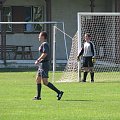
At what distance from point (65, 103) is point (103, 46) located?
14741 mm

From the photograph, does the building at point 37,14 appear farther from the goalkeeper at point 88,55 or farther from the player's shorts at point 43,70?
the player's shorts at point 43,70

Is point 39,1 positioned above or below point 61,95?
above

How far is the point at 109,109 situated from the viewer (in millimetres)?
14570

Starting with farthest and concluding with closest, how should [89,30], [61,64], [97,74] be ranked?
[61,64]
[89,30]
[97,74]

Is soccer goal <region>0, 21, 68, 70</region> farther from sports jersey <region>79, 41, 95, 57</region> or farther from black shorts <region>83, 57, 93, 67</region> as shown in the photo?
sports jersey <region>79, 41, 95, 57</region>

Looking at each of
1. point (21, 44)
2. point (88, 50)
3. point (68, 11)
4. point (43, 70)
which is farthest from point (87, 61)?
point (68, 11)

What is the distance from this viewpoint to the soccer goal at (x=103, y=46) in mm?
25250

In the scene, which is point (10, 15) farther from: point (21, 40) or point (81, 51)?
point (81, 51)

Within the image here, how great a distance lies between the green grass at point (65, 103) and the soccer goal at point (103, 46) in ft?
12.2

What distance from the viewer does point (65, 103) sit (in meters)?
15.8

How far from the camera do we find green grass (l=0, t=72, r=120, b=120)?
1342 centimetres

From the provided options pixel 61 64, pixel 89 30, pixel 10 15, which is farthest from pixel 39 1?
pixel 89 30

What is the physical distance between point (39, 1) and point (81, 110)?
25.8 meters

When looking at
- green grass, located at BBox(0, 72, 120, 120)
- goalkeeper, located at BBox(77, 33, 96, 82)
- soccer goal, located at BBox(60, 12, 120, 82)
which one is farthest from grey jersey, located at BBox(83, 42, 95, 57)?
green grass, located at BBox(0, 72, 120, 120)
